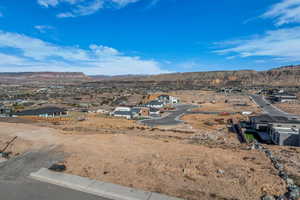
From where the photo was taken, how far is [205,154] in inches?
552

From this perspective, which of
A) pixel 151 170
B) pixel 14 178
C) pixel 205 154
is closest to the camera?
pixel 14 178

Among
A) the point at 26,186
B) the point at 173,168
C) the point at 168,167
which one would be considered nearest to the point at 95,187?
the point at 26,186

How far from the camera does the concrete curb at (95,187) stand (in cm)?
814

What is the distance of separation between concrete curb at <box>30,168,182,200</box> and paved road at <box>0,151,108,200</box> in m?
0.28

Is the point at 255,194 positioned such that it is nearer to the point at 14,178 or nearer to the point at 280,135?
the point at 14,178

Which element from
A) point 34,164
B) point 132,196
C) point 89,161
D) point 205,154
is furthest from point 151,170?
point 34,164

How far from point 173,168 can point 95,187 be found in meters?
4.69

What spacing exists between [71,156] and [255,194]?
1124 centimetres

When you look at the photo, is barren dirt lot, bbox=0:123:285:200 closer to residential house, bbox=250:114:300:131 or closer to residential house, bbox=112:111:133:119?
residential house, bbox=250:114:300:131

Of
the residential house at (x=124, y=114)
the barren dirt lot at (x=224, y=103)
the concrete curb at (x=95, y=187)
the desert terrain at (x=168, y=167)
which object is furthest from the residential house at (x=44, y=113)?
the concrete curb at (x=95, y=187)

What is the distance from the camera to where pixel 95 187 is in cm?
877

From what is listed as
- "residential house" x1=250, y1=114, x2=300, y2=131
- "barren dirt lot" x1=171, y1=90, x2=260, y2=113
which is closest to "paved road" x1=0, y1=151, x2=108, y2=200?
"residential house" x1=250, y1=114, x2=300, y2=131

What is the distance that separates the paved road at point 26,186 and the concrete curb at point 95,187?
28 cm

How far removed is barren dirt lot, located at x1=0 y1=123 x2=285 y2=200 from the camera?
8.94m
